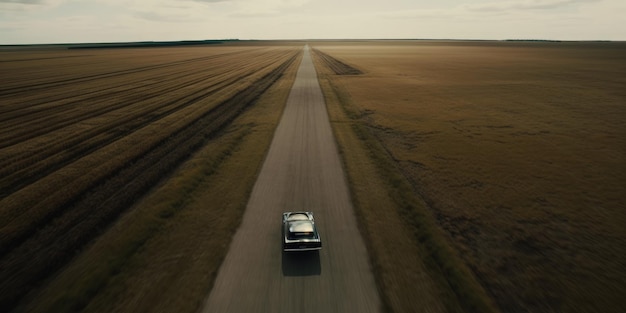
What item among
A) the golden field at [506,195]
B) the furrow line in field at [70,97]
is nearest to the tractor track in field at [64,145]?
the furrow line in field at [70,97]

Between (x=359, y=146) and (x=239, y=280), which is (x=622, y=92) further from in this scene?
(x=239, y=280)

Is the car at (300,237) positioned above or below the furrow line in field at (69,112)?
below

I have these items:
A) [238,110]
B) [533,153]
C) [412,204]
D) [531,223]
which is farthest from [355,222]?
[238,110]

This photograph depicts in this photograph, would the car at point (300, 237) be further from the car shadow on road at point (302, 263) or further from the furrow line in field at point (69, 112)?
Result: the furrow line in field at point (69, 112)

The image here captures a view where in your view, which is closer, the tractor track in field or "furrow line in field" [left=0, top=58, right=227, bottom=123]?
the tractor track in field

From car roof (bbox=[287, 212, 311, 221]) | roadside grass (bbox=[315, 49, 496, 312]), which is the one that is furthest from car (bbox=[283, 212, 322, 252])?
roadside grass (bbox=[315, 49, 496, 312])

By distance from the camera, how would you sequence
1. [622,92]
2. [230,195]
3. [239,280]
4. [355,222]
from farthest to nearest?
[622,92], [230,195], [355,222], [239,280]

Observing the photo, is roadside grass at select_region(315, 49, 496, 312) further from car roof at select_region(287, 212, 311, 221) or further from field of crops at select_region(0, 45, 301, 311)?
field of crops at select_region(0, 45, 301, 311)
